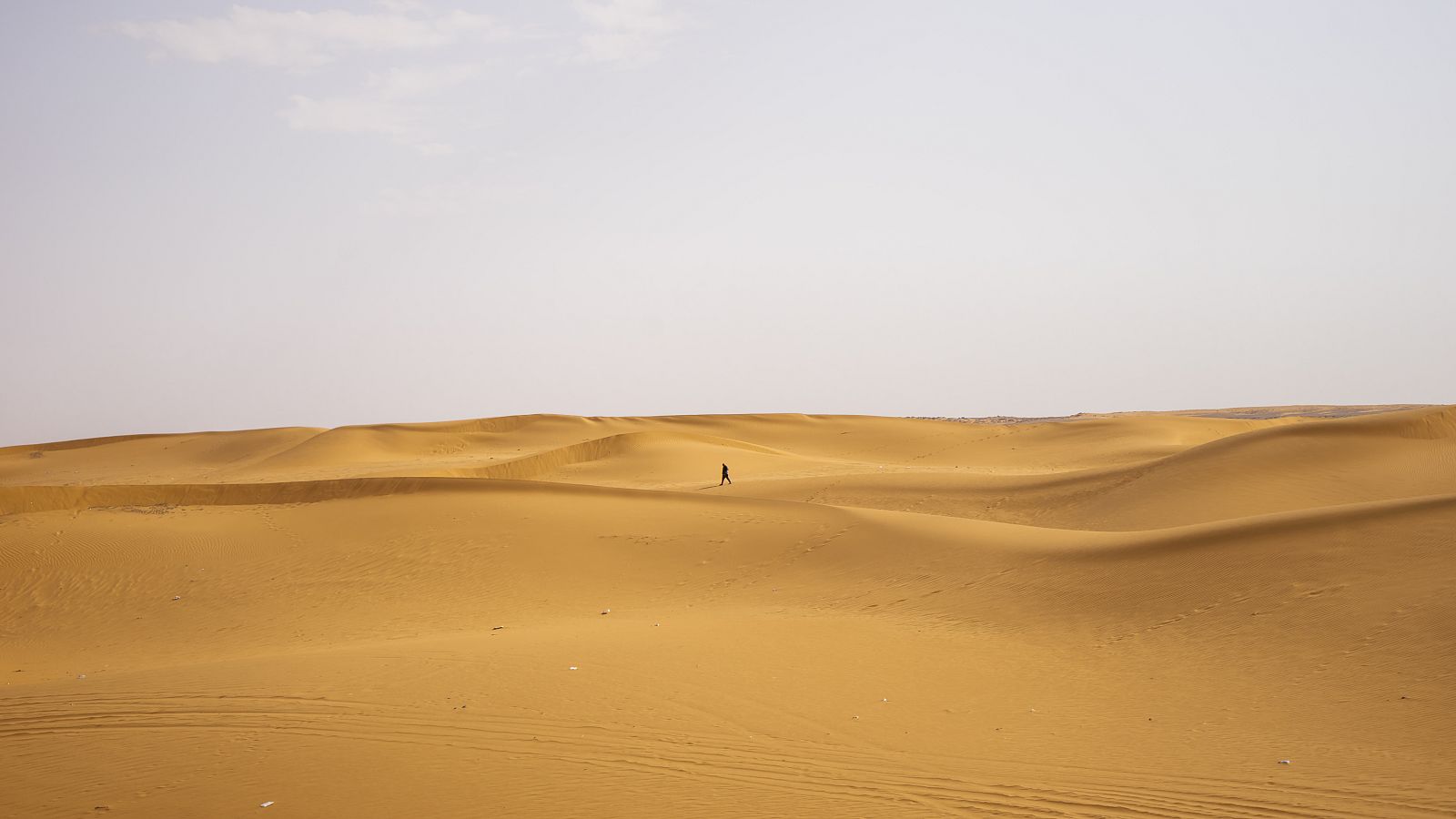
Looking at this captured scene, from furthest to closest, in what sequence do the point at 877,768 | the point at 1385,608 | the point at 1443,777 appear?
the point at 1385,608 → the point at 877,768 → the point at 1443,777

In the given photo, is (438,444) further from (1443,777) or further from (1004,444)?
(1443,777)

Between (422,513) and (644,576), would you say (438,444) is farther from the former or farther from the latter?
(644,576)

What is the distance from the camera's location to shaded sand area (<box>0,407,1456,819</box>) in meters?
6.73

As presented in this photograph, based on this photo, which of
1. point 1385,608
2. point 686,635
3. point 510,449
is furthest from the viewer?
point 510,449

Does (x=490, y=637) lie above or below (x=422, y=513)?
below

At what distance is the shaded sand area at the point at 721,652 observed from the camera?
6.73 m

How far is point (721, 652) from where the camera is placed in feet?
34.0

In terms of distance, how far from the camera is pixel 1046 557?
13.7 m

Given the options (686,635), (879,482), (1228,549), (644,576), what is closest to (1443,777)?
(1228,549)

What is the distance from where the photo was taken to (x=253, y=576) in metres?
16.0

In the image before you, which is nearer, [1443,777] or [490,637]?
[1443,777]

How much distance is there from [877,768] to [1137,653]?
4.33 metres

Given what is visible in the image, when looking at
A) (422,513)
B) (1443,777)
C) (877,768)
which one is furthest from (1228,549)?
(422,513)

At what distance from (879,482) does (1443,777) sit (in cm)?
2060
